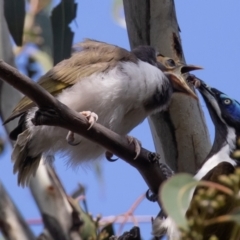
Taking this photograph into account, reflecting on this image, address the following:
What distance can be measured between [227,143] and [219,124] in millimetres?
167

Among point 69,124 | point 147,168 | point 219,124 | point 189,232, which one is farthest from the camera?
point 219,124

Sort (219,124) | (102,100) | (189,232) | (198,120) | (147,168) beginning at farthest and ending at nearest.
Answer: (219,124)
(198,120)
(102,100)
(147,168)
(189,232)

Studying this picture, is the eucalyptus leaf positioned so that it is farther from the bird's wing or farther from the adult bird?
the bird's wing

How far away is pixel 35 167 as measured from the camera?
2469 mm

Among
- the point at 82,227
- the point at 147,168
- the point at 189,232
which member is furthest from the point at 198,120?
the point at 189,232

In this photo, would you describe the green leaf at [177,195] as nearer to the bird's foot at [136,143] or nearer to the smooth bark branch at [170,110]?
the bird's foot at [136,143]

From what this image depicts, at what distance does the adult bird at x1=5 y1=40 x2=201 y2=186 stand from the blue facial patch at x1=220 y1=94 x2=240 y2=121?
149 millimetres

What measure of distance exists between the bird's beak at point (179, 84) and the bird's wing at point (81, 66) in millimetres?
224

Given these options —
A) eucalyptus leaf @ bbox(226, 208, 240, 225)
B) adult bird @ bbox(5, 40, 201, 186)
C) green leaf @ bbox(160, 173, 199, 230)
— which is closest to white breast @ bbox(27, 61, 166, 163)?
adult bird @ bbox(5, 40, 201, 186)

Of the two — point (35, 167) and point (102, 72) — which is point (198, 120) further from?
point (35, 167)

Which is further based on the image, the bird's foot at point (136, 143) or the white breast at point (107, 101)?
the white breast at point (107, 101)

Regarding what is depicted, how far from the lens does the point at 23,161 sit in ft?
8.07

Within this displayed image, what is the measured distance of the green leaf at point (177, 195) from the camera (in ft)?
3.70

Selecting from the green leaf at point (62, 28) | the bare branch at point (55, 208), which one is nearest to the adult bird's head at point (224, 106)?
the green leaf at point (62, 28)
